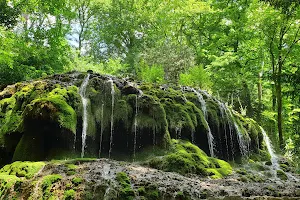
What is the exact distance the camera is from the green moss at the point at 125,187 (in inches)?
232

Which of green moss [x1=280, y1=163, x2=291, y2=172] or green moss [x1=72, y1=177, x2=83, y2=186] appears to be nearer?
green moss [x1=72, y1=177, x2=83, y2=186]

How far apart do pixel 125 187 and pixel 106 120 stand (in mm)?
4125

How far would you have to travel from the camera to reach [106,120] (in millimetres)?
10047

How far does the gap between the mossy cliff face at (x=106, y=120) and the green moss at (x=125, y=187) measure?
2.78 metres

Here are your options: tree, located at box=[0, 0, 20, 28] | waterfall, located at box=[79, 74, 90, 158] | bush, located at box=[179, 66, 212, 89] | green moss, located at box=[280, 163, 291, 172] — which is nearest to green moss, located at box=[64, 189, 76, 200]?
waterfall, located at box=[79, 74, 90, 158]

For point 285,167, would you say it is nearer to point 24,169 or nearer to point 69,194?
point 69,194

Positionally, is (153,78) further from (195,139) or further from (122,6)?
(122,6)

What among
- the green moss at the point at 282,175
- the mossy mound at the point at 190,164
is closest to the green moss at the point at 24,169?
the mossy mound at the point at 190,164

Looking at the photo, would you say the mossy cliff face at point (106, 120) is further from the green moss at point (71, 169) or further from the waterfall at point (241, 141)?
the green moss at point (71, 169)

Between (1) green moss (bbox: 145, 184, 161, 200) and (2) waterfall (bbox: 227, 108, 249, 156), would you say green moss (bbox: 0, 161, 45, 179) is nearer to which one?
(1) green moss (bbox: 145, 184, 161, 200)

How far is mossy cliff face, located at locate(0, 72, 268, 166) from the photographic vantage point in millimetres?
8758

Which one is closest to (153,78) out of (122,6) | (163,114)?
(163,114)

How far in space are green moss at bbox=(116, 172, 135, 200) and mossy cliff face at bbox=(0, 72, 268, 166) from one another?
2.78 meters

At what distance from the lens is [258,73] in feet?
60.4
